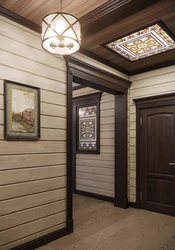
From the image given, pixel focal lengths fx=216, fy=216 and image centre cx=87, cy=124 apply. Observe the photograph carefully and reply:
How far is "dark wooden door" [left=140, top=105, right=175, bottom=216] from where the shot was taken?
3.87 meters

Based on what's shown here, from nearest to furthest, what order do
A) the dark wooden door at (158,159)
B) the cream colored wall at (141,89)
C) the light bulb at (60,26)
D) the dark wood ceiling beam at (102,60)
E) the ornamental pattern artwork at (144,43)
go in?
the light bulb at (60,26), the ornamental pattern artwork at (144,43), the dark wood ceiling beam at (102,60), the dark wooden door at (158,159), the cream colored wall at (141,89)

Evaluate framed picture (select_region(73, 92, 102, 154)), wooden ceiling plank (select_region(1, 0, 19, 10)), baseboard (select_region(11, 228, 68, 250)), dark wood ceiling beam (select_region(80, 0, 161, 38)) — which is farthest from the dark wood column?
wooden ceiling plank (select_region(1, 0, 19, 10))

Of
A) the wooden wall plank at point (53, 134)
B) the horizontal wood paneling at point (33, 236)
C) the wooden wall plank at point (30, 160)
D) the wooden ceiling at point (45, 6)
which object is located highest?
the wooden ceiling at point (45, 6)

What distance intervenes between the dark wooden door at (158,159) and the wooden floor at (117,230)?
244 mm

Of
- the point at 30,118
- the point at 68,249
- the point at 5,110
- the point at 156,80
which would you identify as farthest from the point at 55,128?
the point at 156,80

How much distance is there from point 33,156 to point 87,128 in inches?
106

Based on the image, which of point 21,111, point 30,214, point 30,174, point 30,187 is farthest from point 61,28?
point 30,214

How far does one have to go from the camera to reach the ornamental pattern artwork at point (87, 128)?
5.11 meters

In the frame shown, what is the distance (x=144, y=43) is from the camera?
328 cm

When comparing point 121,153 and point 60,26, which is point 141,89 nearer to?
point 121,153

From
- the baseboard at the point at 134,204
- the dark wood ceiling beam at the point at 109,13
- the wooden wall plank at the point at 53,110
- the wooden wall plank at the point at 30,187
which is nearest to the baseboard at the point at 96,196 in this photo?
the baseboard at the point at 134,204

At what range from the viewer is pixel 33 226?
8.61 ft

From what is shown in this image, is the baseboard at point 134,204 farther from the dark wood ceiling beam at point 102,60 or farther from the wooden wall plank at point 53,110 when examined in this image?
the dark wood ceiling beam at point 102,60

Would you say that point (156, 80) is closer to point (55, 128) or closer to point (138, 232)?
point (55, 128)
